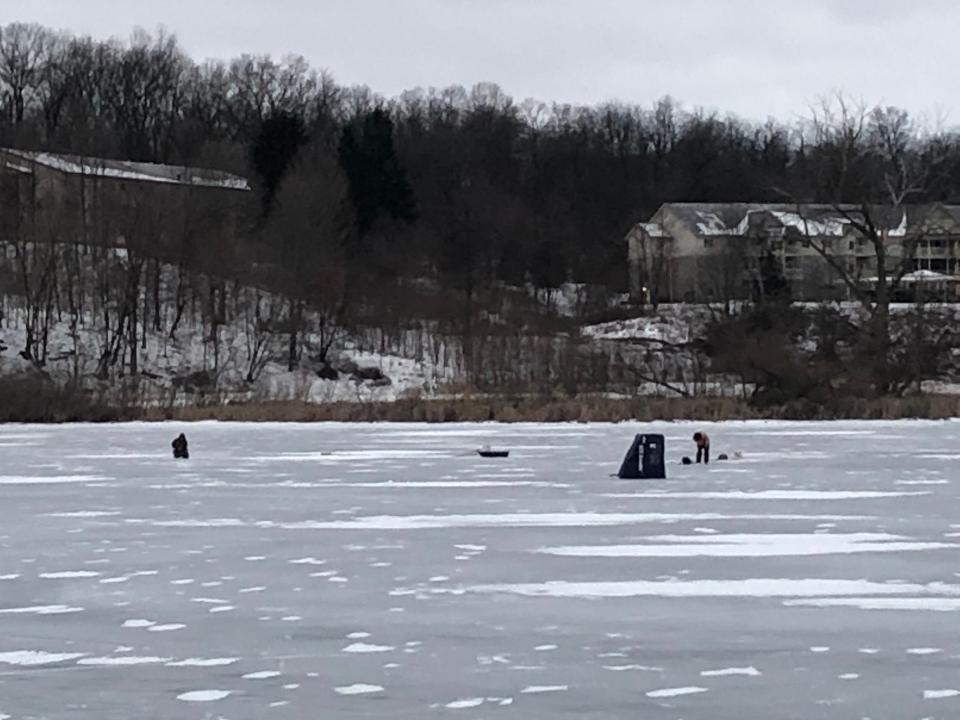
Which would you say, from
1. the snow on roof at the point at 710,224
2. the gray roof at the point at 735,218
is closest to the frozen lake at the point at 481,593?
the gray roof at the point at 735,218

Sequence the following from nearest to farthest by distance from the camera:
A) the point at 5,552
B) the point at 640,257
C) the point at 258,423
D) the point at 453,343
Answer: the point at 5,552 → the point at 258,423 → the point at 453,343 → the point at 640,257

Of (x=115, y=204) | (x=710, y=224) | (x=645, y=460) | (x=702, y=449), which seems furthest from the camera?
(x=710, y=224)

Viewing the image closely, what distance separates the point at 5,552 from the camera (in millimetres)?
10859

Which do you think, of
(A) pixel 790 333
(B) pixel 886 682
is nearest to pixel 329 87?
(A) pixel 790 333

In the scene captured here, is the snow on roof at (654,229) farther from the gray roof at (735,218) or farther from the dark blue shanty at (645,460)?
the dark blue shanty at (645,460)

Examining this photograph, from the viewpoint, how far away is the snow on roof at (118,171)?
53656 mm

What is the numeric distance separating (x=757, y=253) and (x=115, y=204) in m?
27.9

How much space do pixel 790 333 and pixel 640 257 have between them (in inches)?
1079

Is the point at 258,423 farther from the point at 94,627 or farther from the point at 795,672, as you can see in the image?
the point at 795,672

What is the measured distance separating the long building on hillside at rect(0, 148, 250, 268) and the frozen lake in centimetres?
3143

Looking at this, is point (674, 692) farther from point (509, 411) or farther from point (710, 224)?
point (710, 224)

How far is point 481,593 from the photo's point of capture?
9086 mm

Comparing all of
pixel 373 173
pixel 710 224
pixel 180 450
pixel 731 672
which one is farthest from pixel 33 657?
pixel 710 224

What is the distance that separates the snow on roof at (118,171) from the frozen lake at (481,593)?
3769cm
